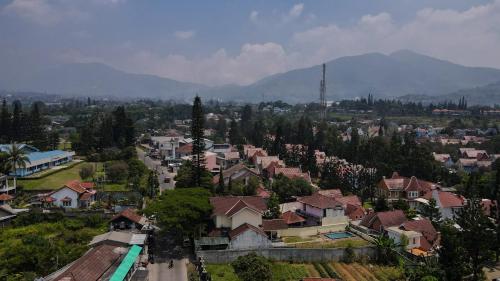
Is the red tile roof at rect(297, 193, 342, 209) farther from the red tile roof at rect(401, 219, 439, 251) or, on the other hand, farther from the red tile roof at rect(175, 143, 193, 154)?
the red tile roof at rect(175, 143, 193, 154)

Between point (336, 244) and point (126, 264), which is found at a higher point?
point (126, 264)

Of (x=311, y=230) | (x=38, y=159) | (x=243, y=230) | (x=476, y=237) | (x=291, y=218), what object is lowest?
(x=311, y=230)

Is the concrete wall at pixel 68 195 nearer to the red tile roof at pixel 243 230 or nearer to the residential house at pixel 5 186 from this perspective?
the residential house at pixel 5 186

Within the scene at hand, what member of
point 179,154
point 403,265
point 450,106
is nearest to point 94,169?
point 179,154

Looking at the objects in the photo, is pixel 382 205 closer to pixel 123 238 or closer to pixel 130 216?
pixel 130 216

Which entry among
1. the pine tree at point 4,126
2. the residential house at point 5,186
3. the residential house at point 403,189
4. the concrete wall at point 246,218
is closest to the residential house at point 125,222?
the concrete wall at point 246,218

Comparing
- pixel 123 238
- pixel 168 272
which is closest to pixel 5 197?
pixel 123 238
